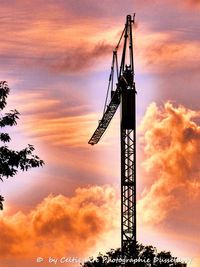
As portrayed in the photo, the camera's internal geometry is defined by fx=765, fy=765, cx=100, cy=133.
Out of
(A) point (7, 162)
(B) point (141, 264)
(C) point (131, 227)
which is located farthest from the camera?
(B) point (141, 264)

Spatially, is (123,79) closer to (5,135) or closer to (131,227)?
(131,227)

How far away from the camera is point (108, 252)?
333 feet

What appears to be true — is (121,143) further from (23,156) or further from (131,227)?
(23,156)

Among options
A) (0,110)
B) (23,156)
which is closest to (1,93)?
(0,110)

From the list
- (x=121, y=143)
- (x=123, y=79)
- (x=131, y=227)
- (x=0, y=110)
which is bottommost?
(x=0, y=110)

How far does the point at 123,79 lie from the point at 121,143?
745 centimetres

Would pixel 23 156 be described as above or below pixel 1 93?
below

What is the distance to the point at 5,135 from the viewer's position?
29719 millimetres

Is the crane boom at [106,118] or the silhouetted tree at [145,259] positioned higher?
the crane boom at [106,118]

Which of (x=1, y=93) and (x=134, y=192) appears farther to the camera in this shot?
(x=134, y=192)

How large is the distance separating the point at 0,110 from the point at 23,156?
2.02 m

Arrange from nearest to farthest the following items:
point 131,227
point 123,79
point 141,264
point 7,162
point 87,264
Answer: point 7,162, point 131,227, point 123,79, point 141,264, point 87,264

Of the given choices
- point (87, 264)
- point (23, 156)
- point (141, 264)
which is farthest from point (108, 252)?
point (23, 156)

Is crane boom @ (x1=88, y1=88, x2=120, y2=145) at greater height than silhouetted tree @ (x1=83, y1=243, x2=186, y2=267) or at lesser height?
greater
